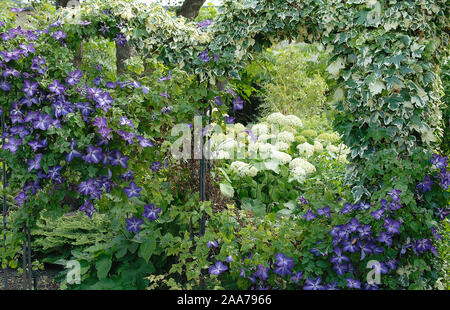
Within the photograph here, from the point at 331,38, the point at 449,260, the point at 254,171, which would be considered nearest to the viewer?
the point at 331,38

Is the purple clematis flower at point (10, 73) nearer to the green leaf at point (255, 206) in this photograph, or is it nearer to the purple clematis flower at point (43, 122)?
the purple clematis flower at point (43, 122)

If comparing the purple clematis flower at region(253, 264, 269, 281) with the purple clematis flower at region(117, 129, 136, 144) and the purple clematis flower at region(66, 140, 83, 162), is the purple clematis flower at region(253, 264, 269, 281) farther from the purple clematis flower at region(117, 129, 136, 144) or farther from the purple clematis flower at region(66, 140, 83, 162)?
the purple clematis flower at region(66, 140, 83, 162)

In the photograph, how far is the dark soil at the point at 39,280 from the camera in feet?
11.7

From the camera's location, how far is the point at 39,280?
3.70m

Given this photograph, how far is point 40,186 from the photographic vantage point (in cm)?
292

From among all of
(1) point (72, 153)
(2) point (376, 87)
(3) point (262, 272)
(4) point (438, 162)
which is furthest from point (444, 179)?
(1) point (72, 153)

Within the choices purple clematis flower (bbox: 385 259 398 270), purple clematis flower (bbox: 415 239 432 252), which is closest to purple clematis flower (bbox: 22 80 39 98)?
purple clematis flower (bbox: 385 259 398 270)

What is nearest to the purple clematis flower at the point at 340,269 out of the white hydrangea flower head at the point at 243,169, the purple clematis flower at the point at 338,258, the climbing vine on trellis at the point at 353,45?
the purple clematis flower at the point at 338,258

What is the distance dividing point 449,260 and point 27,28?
10.4 ft

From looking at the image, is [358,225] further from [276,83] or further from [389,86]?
[276,83]

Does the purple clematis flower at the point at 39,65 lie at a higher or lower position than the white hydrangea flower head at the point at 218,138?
higher

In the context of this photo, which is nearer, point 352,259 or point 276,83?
point 352,259

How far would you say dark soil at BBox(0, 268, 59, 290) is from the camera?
3564mm
